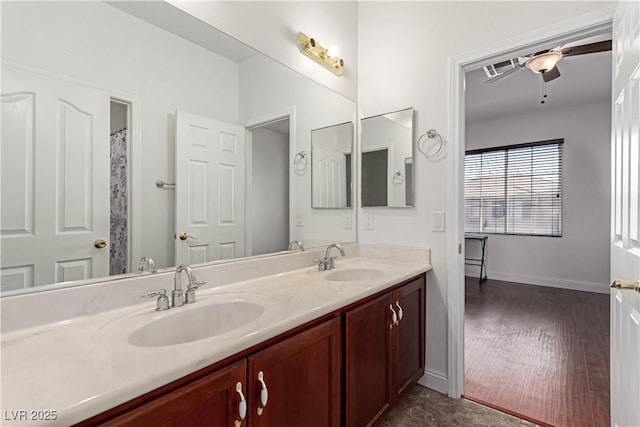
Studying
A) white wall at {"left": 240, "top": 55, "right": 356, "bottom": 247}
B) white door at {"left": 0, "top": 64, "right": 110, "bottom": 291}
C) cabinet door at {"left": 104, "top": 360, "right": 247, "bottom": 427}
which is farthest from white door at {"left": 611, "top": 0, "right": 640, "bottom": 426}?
white door at {"left": 0, "top": 64, "right": 110, "bottom": 291}

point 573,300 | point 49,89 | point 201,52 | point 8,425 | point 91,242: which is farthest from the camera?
point 573,300

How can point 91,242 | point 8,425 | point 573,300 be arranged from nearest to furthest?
point 8,425 → point 91,242 → point 573,300

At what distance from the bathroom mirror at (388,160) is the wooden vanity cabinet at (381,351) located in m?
0.59

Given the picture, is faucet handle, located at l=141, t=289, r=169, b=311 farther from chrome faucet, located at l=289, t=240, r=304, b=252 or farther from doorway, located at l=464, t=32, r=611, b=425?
doorway, located at l=464, t=32, r=611, b=425

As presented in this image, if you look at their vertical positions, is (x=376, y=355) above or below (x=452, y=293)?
below

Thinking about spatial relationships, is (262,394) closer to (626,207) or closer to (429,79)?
(626,207)

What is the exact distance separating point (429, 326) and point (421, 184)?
90cm

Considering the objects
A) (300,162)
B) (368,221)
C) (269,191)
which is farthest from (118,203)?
(368,221)

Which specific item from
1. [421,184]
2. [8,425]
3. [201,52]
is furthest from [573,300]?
[8,425]

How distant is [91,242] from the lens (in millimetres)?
1077

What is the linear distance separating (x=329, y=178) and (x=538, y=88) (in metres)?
3.12

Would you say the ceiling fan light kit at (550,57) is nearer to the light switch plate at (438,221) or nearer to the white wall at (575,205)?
the light switch plate at (438,221)

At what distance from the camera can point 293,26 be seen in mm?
1843

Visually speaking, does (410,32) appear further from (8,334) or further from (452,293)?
(8,334)
